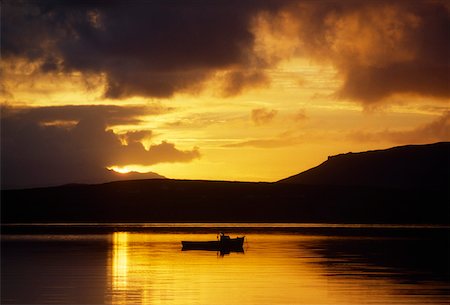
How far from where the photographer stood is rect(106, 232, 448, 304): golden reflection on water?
147 ft

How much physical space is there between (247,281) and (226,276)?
418 cm

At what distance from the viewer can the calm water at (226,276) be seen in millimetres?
45344

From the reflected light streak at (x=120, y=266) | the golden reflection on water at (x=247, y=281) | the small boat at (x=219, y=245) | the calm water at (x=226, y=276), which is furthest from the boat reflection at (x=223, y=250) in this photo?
the reflected light streak at (x=120, y=266)

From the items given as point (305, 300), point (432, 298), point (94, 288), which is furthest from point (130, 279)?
point (432, 298)

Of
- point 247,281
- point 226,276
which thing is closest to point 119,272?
point 226,276

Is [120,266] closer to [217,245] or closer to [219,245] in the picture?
[219,245]

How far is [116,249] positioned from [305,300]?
4613 cm

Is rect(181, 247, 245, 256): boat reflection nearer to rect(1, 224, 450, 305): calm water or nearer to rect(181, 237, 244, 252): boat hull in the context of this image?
rect(181, 237, 244, 252): boat hull

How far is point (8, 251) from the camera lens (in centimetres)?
8244

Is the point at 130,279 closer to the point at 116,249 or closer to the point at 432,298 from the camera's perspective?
the point at 432,298

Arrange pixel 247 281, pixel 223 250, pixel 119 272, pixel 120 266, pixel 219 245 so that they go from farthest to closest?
pixel 219 245
pixel 223 250
pixel 120 266
pixel 119 272
pixel 247 281

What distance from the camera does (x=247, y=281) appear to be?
5350cm

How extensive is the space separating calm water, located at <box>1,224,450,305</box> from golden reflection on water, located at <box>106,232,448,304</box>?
54 mm

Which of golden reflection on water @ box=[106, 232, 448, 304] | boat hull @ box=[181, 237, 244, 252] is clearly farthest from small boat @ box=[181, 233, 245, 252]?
golden reflection on water @ box=[106, 232, 448, 304]
